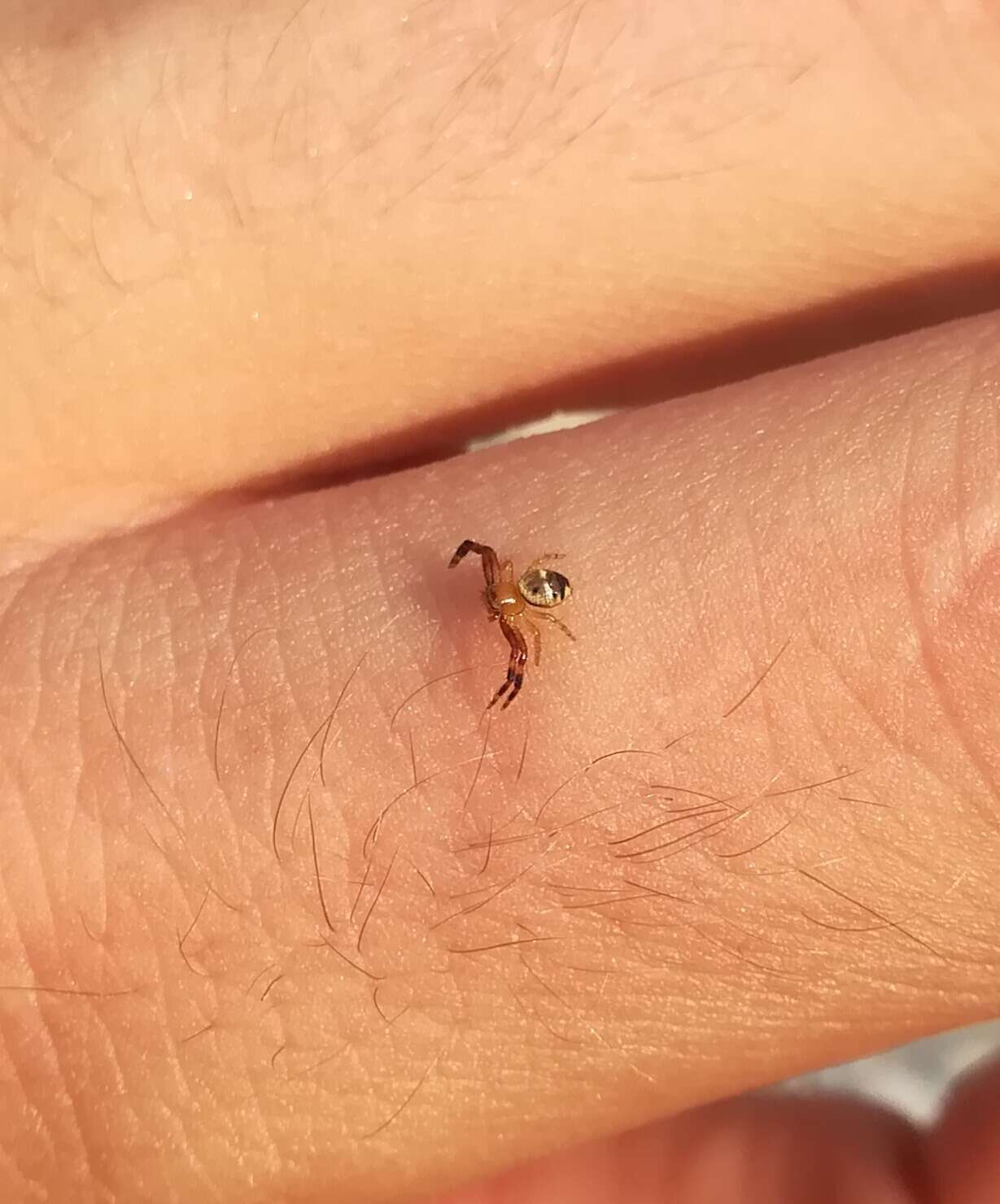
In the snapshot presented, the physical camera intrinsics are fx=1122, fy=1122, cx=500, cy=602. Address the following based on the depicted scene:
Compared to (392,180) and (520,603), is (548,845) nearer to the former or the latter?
(520,603)

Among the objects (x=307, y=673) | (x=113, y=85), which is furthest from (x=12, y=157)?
(x=307, y=673)

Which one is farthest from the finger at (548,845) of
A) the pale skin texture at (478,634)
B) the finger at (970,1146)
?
the finger at (970,1146)

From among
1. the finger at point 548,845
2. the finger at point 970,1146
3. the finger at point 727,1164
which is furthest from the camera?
the finger at point 727,1164

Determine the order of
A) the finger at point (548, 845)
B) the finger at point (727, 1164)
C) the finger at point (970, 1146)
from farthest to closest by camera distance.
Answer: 1. the finger at point (727, 1164)
2. the finger at point (970, 1146)
3. the finger at point (548, 845)

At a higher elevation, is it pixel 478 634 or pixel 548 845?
pixel 478 634

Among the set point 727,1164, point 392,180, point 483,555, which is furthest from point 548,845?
point 392,180

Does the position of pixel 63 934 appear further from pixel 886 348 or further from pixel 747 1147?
pixel 886 348

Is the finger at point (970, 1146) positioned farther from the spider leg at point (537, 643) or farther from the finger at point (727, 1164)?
the spider leg at point (537, 643)

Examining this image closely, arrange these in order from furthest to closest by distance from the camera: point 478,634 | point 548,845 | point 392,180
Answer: point 392,180
point 478,634
point 548,845

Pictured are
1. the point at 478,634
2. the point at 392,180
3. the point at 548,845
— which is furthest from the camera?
the point at 392,180

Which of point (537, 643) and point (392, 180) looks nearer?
point (537, 643)
